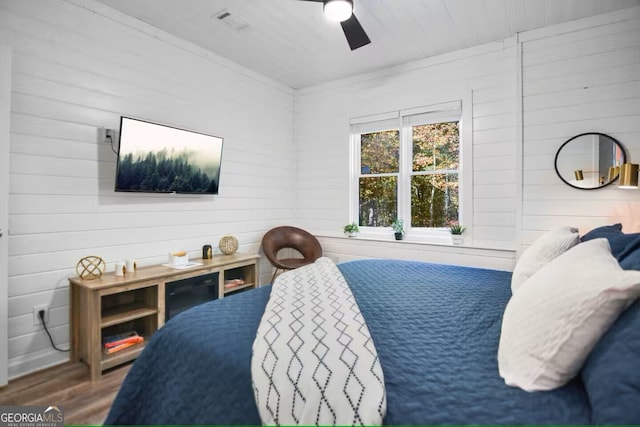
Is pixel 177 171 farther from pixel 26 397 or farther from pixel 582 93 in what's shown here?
pixel 582 93

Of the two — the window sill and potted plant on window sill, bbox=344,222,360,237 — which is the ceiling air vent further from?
the window sill

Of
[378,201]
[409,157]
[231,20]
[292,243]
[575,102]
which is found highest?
[231,20]

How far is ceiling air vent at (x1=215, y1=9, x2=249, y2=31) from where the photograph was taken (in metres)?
2.80

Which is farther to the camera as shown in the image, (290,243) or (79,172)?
(290,243)

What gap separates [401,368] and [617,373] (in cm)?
51

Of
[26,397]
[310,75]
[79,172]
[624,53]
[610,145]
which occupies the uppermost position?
[310,75]

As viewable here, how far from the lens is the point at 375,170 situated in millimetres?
4105

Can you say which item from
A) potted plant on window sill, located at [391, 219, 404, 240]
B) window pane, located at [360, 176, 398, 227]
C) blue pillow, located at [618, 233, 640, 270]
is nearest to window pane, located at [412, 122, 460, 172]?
window pane, located at [360, 176, 398, 227]

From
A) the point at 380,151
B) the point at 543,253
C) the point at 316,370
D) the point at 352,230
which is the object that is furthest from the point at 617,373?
the point at 380,151

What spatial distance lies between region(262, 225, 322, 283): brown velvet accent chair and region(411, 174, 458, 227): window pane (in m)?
1.21

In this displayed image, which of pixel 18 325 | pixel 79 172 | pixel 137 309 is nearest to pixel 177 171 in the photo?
pixel 79 172

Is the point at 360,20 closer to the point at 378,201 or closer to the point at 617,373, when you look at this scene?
the point at 378,201

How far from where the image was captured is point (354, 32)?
7.89 feet

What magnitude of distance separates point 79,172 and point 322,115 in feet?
9.09
